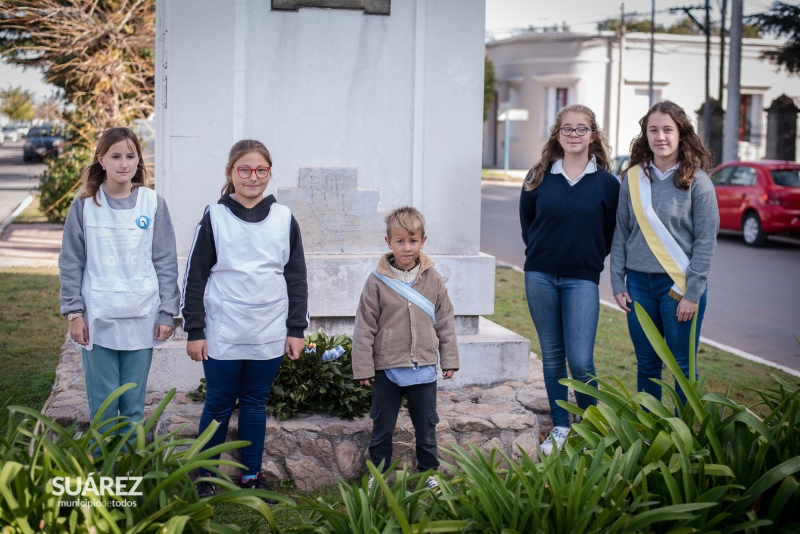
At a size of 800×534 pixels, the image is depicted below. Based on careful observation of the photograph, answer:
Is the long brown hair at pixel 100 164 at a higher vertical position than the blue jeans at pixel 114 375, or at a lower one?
higher

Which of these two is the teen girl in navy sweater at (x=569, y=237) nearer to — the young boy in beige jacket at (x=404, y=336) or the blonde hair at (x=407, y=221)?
the young boy in beige jacket at (x=404, y=336)

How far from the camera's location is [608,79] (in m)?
43.3

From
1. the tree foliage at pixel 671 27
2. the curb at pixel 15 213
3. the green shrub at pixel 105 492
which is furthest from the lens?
the tree foliage at pixel 671 27

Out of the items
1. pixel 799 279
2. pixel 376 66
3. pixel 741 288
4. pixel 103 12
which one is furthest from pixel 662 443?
pixel 103 12

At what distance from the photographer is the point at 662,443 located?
11.0ft

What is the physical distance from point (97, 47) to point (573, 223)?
508 inches

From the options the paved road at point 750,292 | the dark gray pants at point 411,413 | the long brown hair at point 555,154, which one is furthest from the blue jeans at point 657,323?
the paved road at point 750,292

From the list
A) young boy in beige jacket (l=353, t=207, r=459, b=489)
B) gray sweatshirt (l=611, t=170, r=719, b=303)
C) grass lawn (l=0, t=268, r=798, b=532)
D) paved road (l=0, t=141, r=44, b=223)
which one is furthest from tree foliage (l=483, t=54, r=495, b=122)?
young boy in beige jacket (l=353, t=207, r=459, b=489)

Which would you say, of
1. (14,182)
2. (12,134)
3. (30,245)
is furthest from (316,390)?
(12,134)

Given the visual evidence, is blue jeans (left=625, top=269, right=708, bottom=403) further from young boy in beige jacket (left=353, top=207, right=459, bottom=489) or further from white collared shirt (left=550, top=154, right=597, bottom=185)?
young boy in beige jacket (left=353, top=207, right=459, bottom=489)

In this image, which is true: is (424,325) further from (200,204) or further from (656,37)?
(656,37)

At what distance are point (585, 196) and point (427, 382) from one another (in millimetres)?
1355

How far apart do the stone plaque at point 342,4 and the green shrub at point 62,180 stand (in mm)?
10474

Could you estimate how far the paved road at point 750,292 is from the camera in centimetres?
898
